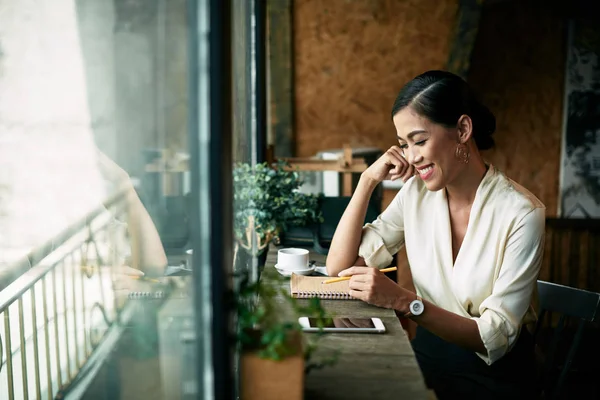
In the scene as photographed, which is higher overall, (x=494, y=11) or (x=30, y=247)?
(x=494, y=11)

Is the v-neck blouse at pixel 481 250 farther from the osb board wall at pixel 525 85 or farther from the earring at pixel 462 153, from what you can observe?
the osb board wall at pixel 525 85

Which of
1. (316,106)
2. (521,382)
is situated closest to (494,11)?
(316,106)

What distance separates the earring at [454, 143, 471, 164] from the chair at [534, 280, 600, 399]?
0.52 metres

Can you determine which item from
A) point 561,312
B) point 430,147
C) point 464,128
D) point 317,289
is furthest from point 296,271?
point 561,312

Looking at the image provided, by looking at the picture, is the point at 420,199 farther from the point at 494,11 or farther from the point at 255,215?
the point at 494,11

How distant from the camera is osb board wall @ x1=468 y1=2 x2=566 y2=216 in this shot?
4.56 meters

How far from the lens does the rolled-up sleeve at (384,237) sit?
192cm

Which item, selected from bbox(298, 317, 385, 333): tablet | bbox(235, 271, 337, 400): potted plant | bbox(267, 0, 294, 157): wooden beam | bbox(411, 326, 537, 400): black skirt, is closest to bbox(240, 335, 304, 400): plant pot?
bbox(235, 271, 337, 400): potted plant

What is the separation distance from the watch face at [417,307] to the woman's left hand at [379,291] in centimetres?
2

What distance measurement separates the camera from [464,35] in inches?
161

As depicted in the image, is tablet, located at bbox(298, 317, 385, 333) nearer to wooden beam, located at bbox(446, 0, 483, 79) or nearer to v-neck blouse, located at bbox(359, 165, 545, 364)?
v-neck blouse, located at bbox(359, 165, 545, 364)

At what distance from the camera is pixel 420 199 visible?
75.4 inches

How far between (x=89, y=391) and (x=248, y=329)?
0.26 m

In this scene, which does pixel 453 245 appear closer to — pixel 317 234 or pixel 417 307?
pixel 417 307
